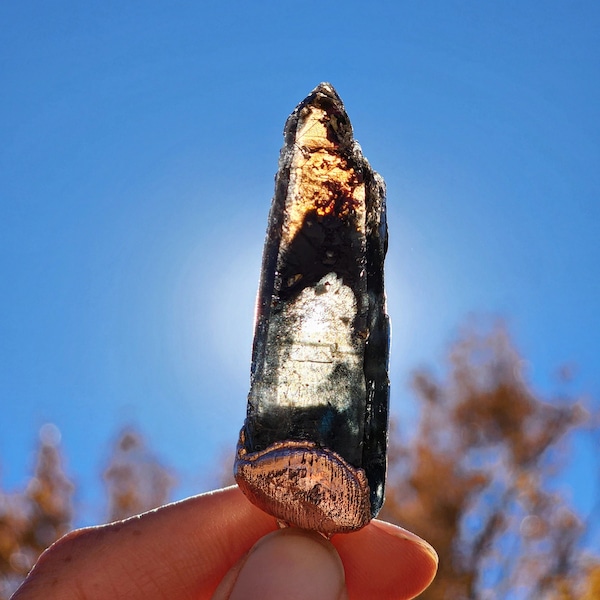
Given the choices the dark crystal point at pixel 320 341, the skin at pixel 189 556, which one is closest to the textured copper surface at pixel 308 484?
the dark crystal point at pixel 320 341

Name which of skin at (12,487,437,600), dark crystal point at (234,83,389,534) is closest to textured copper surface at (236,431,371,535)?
dark crystal point at (234,83,389,534)

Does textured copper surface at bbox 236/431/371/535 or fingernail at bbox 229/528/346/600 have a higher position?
textured copper surface at bbox 236/431/371/535

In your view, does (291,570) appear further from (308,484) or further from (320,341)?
(320,341)

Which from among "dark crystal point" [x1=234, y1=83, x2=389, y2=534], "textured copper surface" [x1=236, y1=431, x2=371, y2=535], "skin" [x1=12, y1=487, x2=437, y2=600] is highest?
"dark crystal point" [x1=234, y1=83, x2=389, y2=534]

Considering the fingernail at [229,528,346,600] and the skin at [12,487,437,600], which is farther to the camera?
the skin at [12,487,437,600]

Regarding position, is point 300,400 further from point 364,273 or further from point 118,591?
point 118,591

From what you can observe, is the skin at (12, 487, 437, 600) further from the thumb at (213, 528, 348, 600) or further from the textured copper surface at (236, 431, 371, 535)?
the textured copper surface at (236, 431, 371, 535)
